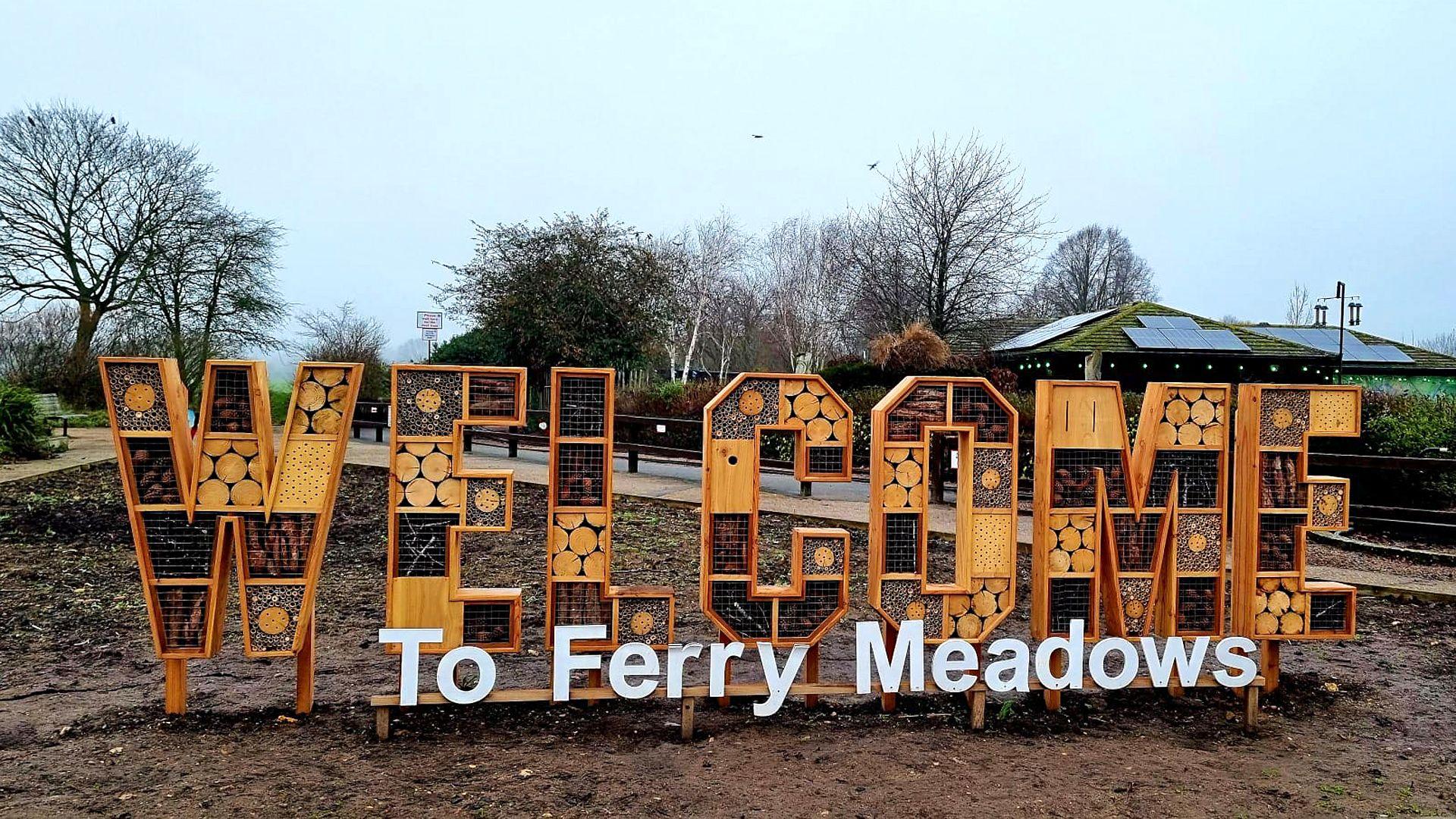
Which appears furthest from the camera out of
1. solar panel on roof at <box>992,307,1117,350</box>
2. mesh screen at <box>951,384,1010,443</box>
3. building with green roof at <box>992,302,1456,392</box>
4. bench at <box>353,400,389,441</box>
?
solar panel on roof at <box>992,307,1117,350</box>

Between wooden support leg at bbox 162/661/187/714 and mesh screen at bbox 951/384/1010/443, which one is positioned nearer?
wooden support leg at bbox 162/661/187/714

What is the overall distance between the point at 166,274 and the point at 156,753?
2420 centimetres

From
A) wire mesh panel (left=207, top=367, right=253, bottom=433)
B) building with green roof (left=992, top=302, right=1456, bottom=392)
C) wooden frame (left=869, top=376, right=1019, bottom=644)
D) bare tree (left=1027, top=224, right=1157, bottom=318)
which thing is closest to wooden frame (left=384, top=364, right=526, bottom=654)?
wire mesh panel (left=207, top=367, right=253, bottom=433)

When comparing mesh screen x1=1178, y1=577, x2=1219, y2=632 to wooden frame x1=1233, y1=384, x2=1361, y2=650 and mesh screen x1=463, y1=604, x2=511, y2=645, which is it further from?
mesh screen x1=463, y1=604, x2=511, y2=645

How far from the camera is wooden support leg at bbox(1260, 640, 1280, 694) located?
193 inches

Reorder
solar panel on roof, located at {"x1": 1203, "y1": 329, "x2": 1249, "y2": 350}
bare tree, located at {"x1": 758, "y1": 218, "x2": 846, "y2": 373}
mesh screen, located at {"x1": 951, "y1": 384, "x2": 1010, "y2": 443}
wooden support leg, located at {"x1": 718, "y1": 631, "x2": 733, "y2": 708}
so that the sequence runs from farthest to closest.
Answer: bare tree, located at {"x1": 758, "y1": 218, "x2": 846, "y2": 373}
solar panel on roof, located at {"x1": 1203, "y1": 329, "x2": 1249, "y2": 350}
mesh screen, located at {"x1": 951, "y1": 384, "x2": 1010, "y2": 443}
wooden support leg, located at {"x1": 718, "y1": 631, "x2": 733, "y2": 708}

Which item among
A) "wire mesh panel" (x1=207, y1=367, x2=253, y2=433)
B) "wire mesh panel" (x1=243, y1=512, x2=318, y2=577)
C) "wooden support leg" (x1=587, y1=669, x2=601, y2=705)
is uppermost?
"wire mesh panel" (x1=207, y1=367, x2=253, y2=433)

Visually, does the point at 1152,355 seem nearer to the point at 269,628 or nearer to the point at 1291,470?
Result: the point at 1291,470

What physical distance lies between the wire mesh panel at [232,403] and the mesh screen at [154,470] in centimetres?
23

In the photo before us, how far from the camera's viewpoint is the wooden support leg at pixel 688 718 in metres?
4.31

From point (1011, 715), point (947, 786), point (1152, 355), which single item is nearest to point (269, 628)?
point (947, 786)

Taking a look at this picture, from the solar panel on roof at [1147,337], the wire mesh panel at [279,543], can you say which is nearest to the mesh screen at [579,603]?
the wire mesh panel at [279,543]

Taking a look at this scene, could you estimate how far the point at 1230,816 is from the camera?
11.7ft

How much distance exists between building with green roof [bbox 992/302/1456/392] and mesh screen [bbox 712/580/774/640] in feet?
52.9
